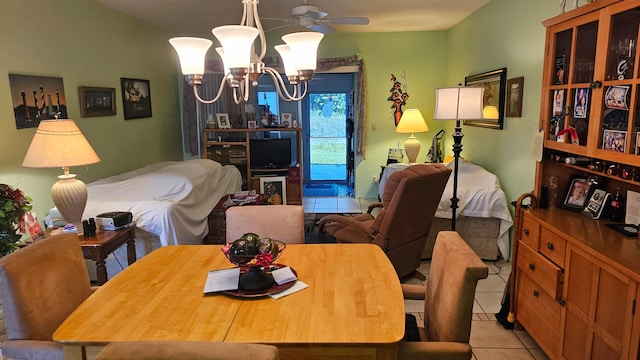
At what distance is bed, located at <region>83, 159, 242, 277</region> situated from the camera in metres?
3.23

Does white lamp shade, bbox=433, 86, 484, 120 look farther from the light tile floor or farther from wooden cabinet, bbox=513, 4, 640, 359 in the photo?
the light tile floor

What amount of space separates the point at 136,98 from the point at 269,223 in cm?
331

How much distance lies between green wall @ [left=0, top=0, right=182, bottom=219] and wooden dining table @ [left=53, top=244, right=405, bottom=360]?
1.99 m

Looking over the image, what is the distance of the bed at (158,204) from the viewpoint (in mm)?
3234

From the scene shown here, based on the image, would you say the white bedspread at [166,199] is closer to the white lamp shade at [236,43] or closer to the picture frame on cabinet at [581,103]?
the white lamp shade at [236,43]

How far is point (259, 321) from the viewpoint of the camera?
4.70ft

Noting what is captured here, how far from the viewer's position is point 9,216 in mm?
2322

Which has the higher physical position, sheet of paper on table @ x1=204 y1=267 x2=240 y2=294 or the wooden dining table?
sheet of paper on table @ x1=204 y1=267 x2=240 y2=294

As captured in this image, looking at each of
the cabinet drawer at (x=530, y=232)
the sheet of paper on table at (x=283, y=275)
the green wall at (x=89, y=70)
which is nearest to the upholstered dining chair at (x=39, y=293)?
the sheet of paper on table at (x=283, y=275)

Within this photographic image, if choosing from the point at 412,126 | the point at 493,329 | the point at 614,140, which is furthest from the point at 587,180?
the point at 412,126

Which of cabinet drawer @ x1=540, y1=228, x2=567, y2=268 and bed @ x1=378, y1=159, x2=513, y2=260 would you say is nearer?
cabinet drawer @ x1=540, y1=228, x2=567, y2=268

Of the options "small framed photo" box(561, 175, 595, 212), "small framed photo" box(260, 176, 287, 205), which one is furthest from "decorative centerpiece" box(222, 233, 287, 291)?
"small framed photo" box(260, 176, 287, 205)

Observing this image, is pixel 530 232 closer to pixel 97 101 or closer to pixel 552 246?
pixel 552 246

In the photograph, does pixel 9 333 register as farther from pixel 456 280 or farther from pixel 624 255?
pixel 624 255
